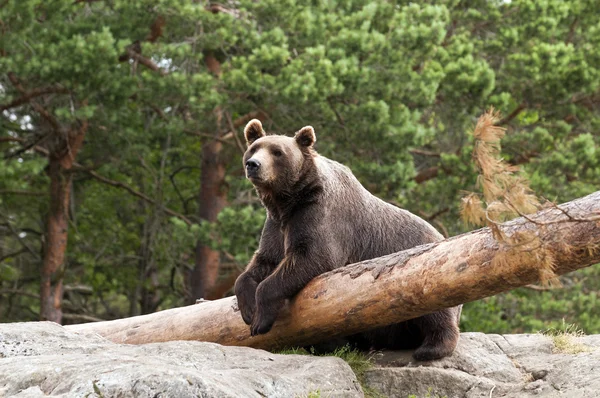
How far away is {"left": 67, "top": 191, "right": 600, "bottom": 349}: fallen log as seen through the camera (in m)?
5.46

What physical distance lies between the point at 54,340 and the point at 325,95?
334 inches

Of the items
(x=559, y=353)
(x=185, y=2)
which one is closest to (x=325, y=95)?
(x=185, y=2)

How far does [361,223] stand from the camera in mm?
7773

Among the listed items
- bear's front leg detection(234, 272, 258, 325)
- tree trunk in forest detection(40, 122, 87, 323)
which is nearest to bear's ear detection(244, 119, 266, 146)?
bear's front leg detection(234, 272, 258, 325)

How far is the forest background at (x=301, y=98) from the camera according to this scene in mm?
14297

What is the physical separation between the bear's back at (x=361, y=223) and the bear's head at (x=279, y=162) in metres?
0.17

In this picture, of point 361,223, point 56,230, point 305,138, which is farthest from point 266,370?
point 56,230

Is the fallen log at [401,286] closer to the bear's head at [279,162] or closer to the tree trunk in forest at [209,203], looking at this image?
the bear's head at [279,162]

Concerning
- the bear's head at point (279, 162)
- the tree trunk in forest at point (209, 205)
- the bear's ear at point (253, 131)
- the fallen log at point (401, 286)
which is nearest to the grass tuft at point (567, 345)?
the fallen log at point (401, 286)

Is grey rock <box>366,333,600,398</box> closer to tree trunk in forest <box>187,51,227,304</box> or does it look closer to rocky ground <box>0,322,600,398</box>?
rocky ground <box>0,322,600,398</box>

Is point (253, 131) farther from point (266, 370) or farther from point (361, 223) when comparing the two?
point (266, 370)

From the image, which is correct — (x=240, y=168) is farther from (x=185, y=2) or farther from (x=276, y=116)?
(x=185, y=2)

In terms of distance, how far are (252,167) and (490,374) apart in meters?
2.72

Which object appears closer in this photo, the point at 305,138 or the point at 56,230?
the point at 305,138
